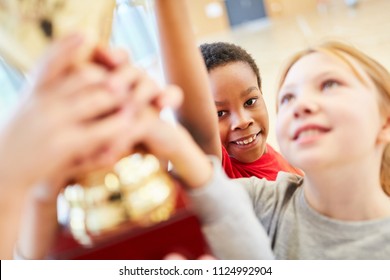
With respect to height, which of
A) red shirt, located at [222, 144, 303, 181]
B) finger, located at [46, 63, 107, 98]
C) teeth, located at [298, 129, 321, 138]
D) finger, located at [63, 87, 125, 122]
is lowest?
red shirt, located at [222, 144, 303, 181]

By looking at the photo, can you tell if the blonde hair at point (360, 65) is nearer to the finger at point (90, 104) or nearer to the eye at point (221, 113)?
the eye at point (221, 113)

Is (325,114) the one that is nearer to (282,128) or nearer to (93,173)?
(282,128)

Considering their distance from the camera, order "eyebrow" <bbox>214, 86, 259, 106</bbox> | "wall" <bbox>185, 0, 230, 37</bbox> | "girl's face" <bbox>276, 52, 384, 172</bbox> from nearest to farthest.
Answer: "girl's face" <bbox>276, 52, 384, 172</bbox> < "eyebrow" <bbox>214, 86, 259, 106</bbox> < "wall" <bbox>185, 0, 230, 37</bbox>

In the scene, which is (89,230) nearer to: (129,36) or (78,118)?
(78,118)

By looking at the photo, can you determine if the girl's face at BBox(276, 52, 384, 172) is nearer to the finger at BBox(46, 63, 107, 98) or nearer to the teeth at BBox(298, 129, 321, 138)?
the teeth at BBox(298, 129, 321, 138)

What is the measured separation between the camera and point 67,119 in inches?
6.3

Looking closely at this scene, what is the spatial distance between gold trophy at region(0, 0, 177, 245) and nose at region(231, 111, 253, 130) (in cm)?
19

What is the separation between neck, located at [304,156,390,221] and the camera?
29cm

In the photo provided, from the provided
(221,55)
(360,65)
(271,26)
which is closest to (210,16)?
(271,26)

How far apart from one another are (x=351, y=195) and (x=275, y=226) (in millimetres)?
67

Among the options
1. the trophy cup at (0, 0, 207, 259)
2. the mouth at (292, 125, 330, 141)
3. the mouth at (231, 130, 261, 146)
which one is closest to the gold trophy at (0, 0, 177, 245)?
the trophy cup at (0, 0, 207, 259)

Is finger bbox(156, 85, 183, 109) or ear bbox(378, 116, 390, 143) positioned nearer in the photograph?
finger bbox(156, 85, 183, 109)

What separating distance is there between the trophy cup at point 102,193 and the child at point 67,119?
13 millimetres

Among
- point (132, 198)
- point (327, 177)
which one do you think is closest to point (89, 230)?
point (132, 198)
